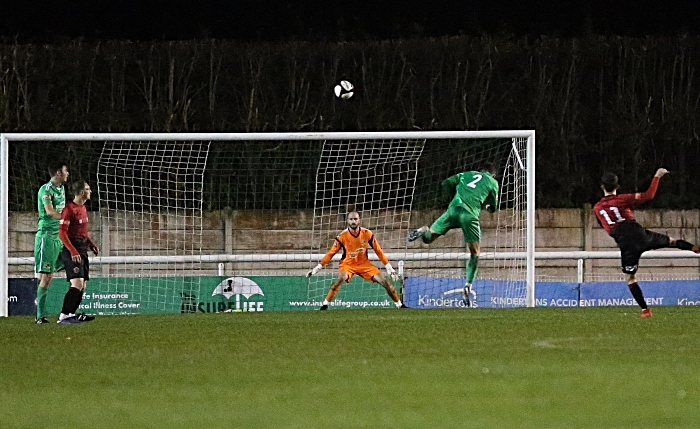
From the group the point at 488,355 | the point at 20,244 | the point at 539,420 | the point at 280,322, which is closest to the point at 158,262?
the point at 20,244

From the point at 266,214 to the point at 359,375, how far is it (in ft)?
44.8

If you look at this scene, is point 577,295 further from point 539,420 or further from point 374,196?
point 539,420

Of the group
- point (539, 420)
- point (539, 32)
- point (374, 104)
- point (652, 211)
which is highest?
point (539, 32)

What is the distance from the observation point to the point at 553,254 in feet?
70.6

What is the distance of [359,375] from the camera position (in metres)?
8.85

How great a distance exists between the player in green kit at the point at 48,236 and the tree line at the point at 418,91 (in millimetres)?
9492

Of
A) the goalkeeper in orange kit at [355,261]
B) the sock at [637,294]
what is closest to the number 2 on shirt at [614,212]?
the sock at [637,294]

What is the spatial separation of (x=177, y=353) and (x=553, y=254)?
11.9 metres

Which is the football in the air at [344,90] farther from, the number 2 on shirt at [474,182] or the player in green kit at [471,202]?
the number 2 on shirt at [474,182]

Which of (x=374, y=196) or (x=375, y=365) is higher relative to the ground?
(x=374, y=196)

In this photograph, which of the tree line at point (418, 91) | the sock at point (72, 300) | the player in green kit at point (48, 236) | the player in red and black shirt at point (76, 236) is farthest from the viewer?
the tree line at point (418, 91)

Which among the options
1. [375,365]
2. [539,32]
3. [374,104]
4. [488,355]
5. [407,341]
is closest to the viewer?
[375,365]

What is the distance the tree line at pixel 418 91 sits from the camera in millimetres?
25219

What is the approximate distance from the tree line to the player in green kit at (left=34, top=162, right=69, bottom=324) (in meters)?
9.49
